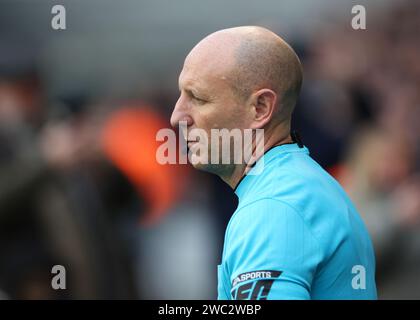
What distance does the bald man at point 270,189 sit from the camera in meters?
2.73

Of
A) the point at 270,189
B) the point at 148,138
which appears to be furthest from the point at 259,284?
the point at 148,138

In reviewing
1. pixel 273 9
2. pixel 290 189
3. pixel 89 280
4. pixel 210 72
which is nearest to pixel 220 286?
pixel 290 189

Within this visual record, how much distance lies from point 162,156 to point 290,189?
3175 mm

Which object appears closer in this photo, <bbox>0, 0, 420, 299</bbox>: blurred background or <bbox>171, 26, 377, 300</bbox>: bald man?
<bbox>171, 26, 377, 300</bbox>: bald man

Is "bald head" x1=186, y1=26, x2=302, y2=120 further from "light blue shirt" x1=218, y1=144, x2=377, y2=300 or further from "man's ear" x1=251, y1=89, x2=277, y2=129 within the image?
"light blue shirt" x1=218, y1=144, x2=377, y2=300

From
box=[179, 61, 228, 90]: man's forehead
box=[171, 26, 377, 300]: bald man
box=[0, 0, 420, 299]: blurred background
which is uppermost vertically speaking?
box=[179, 61, 228, 90]: man's forehead

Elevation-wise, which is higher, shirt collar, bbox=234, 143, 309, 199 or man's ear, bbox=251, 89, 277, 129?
man's ear, bbox=251, 89, 277, 129

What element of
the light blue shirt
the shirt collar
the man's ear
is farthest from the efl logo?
the man's ear

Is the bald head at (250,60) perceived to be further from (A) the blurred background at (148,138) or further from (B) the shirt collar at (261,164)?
(A) the blurred background at (148,138)

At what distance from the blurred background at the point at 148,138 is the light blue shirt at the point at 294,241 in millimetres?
2499

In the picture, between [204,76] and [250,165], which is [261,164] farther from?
[204,76]

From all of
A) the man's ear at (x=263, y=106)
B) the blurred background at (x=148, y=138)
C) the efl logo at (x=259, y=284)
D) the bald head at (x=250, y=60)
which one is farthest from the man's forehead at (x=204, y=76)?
the blurred background at (x=148, y=138)

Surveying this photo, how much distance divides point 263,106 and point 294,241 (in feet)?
1.81

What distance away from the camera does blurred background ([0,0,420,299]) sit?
18.2ft
